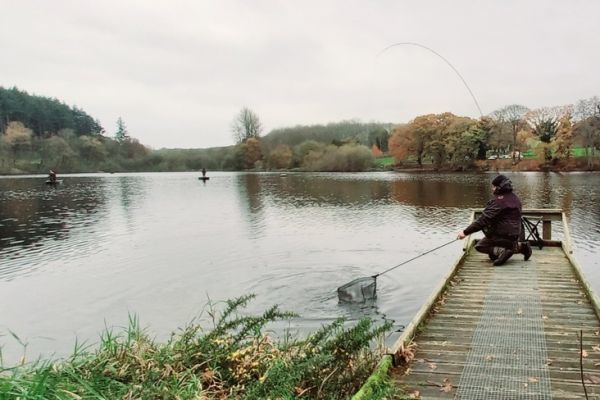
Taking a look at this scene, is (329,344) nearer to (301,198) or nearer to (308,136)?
(301,198)

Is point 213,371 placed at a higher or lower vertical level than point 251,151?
lower

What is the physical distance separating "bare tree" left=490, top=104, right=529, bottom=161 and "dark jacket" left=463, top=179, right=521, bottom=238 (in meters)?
71.2

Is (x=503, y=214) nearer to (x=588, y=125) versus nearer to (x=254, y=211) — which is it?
(x=254, y=211)

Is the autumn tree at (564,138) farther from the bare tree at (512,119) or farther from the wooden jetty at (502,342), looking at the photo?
the wooden jetty at (502,342)

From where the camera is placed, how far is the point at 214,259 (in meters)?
17.7

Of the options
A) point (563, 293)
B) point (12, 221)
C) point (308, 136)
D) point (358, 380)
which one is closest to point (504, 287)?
point (563, 293)

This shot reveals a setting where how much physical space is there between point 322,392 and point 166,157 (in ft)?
433

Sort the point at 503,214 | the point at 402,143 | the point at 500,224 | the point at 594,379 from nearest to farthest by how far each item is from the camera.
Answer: the point at 594,379
the point at 503,214
the point at 500,224
the point at 402,143

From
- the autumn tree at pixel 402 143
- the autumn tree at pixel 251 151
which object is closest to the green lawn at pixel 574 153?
the autumn tree at pixel 402 143

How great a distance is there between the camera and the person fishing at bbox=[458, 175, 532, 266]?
9742 mm

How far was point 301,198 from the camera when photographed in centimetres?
3978

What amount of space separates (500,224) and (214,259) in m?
11.1

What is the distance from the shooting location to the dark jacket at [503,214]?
9742mm

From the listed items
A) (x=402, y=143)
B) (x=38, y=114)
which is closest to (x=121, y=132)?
(x=38, y=114)
